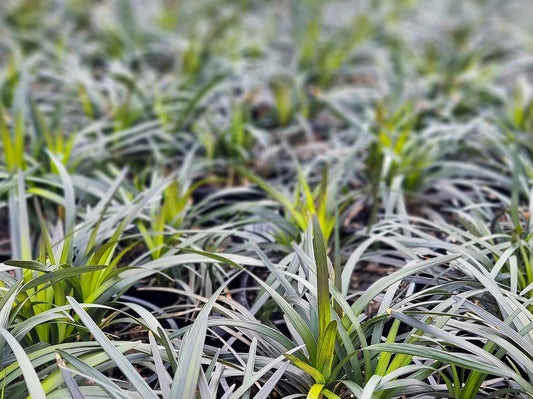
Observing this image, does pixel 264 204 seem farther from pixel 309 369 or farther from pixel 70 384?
pixel 70 384

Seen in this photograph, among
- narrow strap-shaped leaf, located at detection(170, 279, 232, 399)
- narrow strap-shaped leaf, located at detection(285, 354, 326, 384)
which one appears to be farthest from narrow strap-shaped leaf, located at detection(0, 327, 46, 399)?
narrow strap-shaped leaf, located at detection(285, 354, 326, 384)

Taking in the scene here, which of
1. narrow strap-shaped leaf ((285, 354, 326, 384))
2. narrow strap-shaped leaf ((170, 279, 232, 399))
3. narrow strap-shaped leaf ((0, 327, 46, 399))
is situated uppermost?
narrow strap-shaped leaf ((0, 327, 46, 399))

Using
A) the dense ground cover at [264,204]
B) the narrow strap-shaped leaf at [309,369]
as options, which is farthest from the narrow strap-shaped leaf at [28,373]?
the narrow strap-shaped leaf at [309,369]

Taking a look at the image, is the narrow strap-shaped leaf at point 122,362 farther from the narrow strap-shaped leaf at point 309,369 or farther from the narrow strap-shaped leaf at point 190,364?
the narrow strap-shaped leaf at point 309,369

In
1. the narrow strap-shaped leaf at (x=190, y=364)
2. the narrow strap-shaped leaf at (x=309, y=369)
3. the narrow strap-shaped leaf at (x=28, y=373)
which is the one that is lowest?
the narrow strap-shaped leaf at (x=309, y=369)

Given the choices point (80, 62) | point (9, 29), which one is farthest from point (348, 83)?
point (9, 29)

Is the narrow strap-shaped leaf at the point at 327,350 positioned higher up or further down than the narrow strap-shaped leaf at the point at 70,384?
further down

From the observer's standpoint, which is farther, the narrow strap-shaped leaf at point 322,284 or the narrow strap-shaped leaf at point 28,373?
the narrow strap-shaped leaf at point 322,284

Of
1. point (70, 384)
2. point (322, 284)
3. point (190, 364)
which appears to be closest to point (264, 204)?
point (322, 284)

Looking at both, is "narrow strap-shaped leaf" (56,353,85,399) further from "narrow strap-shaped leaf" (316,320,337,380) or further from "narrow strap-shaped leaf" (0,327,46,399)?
"narrow strap-shaped leaf" (316,320,337,380)
